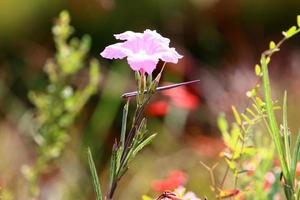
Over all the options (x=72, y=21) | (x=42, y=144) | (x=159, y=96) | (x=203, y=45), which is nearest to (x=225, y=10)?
(x=203, y=45)

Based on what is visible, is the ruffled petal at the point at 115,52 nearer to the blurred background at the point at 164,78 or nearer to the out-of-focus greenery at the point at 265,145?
the out-of-focus greenery at the point at 265,145

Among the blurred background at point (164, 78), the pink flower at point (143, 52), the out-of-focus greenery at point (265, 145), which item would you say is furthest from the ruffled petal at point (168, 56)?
the blurred background at point (164, 78)

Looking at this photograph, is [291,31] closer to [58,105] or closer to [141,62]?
[141,62]

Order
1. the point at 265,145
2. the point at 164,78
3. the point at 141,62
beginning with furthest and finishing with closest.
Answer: the point at 164,78 < the point at 265,145 < the point at 141,62

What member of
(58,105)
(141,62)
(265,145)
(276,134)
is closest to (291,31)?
(276,134)

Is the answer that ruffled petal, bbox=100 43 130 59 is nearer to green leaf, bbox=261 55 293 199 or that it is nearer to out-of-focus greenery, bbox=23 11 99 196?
green leaf, bbox=261 55 293 199

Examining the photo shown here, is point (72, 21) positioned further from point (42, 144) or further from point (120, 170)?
point (120, 170)
